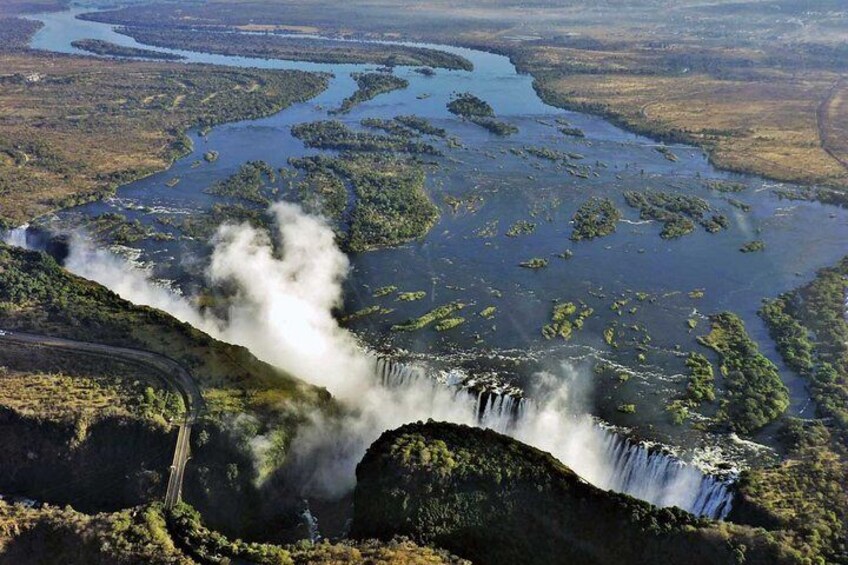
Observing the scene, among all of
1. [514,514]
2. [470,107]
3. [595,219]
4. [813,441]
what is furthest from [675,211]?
[514,514]

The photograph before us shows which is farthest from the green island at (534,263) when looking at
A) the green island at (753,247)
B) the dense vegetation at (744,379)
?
the green island at (753,247)

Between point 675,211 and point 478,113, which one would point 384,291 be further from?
point 478,113

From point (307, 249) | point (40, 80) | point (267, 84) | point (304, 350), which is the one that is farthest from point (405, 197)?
point (40, 80)

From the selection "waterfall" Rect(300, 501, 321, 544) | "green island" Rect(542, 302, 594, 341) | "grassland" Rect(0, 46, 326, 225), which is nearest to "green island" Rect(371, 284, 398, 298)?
"green island" Rect(542, 302, 594, 341)

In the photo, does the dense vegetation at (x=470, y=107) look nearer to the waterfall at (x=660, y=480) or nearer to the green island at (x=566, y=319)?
the green island at (x=566, y=319)

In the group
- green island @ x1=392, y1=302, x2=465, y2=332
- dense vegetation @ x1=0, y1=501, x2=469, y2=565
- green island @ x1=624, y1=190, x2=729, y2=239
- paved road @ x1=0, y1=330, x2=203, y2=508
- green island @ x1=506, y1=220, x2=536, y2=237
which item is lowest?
dense vegetation @ x1=0, y1=501, x2=469, y2=565

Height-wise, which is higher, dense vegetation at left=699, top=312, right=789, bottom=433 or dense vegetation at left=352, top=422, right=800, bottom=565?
dense vegetation at left=699, top=312, right=789, bottom=433

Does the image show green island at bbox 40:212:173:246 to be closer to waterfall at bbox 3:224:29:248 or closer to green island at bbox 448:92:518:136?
waterfall at bbox 3:224:29:248
